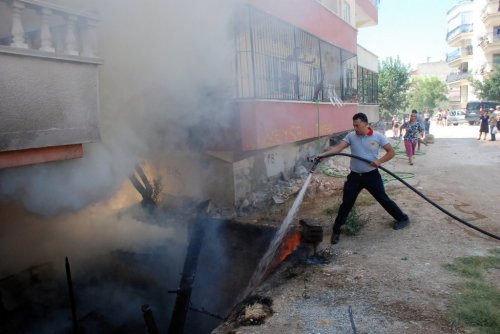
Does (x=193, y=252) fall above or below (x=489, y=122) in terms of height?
below

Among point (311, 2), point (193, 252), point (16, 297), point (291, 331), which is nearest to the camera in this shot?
point (291, 331)

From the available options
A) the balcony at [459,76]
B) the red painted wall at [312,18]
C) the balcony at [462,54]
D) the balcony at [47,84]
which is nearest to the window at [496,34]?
the balcony at [459,76]

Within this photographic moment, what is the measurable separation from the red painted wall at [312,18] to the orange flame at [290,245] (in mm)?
3862

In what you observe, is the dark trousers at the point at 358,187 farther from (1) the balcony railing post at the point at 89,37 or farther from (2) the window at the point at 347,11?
(2) the window at the point at 347,11

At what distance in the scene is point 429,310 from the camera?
3.04 m

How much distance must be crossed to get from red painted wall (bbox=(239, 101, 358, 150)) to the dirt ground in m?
1.42

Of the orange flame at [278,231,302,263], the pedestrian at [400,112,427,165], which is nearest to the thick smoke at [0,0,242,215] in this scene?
the orange flame at [278,231,302,263]

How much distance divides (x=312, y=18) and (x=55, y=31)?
669cm

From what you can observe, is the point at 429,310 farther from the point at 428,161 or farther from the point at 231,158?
the point at 428,161

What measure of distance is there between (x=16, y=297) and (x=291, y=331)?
467 cm

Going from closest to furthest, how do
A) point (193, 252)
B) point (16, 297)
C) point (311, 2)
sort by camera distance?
point (16, 297)
point (193, 252)
point (311, 2)

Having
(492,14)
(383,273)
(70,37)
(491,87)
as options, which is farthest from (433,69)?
(70,37)

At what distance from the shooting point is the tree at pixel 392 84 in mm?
26130

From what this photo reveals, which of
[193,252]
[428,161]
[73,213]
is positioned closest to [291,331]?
[193,252]
